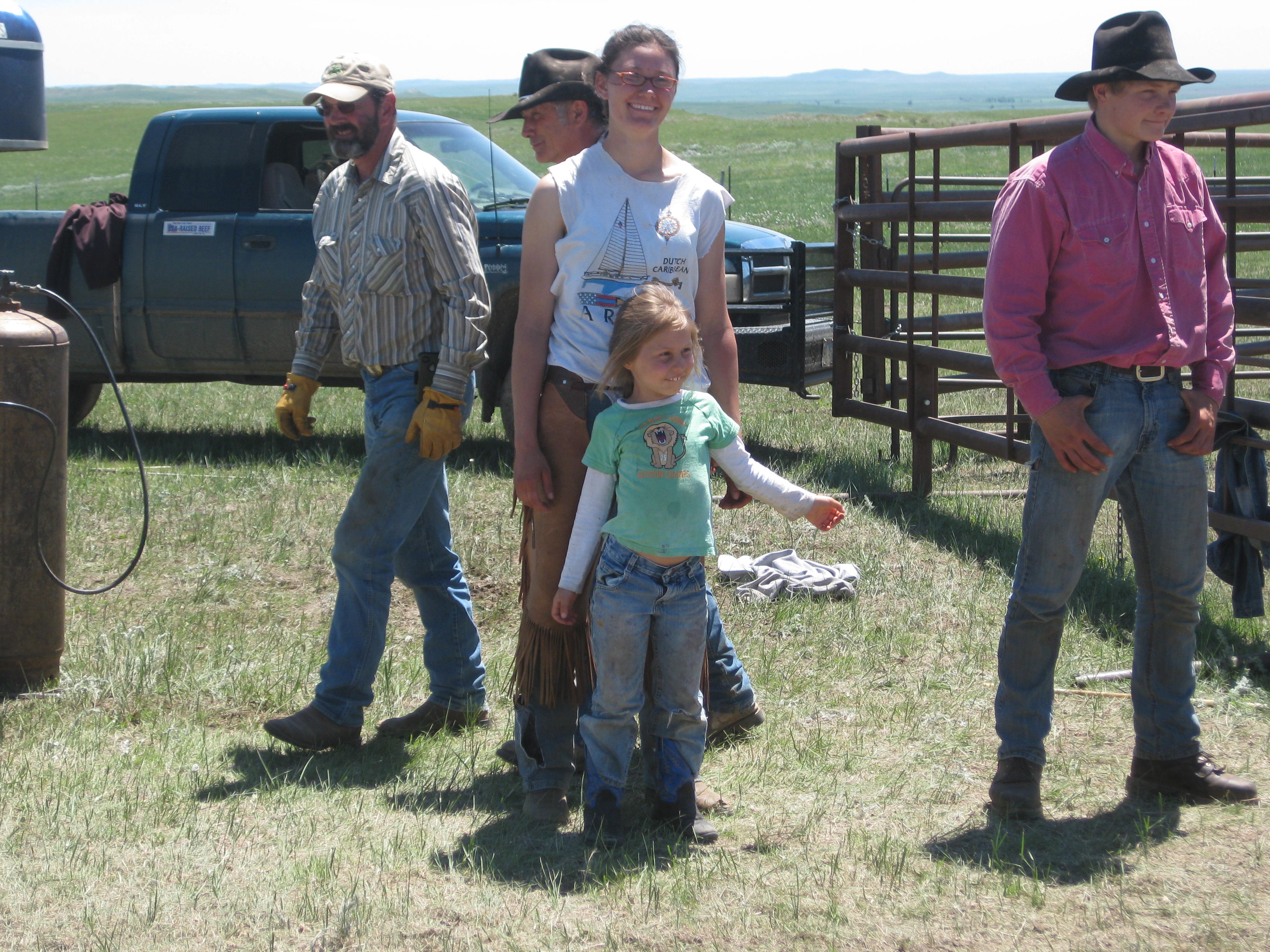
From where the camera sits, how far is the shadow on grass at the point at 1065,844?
125 inches

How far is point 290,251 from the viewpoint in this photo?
26.9 ft

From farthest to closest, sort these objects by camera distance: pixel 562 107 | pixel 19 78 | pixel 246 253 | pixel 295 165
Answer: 1. pixel 295 165
2. pixel 246 253
3. pixel 19 78
4. pixel 562 107

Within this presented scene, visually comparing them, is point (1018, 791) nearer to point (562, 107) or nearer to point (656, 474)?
point (656, 474)

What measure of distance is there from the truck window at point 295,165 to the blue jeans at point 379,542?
465cm

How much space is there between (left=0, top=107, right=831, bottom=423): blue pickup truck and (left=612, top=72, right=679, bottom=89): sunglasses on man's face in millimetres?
4847

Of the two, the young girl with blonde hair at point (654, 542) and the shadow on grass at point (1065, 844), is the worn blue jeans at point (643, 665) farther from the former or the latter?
the shadow on grass at point (1065, 844)

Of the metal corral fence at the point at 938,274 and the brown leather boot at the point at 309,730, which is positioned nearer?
the brown leather boot at the point at 309,730

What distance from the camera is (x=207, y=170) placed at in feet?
27.7

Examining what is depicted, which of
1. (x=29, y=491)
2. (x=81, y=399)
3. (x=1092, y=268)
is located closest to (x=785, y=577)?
(x=1092, y=268)

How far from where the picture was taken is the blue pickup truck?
8258 mm

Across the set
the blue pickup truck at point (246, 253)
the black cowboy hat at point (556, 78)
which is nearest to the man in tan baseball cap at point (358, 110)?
the black cowboy hat at point (556, 78)

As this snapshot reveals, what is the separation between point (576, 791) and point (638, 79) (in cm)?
199

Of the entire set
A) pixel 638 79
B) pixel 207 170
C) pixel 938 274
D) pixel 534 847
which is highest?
pixel 207 170

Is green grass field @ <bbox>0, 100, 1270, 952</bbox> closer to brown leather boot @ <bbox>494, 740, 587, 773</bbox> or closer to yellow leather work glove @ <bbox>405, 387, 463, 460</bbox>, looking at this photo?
brown leather boot @ <bbox>494, 740, 587, 773</bbox>
